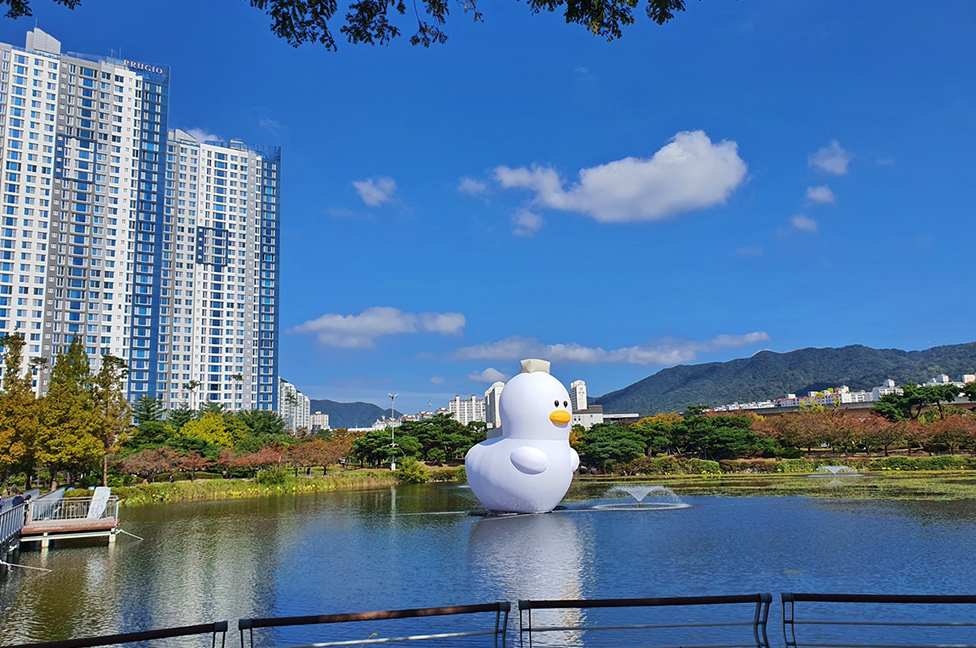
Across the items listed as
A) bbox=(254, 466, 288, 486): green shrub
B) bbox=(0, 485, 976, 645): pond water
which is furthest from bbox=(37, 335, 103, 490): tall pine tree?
bbox=(254, 466, 288, 486): green shrub

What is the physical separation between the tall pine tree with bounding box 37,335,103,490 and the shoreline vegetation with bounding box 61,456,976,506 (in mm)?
1798

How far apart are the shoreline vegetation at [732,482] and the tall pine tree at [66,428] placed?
5.90ft

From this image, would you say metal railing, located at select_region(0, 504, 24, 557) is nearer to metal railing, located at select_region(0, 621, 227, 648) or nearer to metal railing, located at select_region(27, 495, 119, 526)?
metal railing, located at select_region(27, 495, 119, 526)

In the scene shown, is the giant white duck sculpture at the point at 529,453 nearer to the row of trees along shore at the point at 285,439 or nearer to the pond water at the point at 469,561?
the pond water at the point at 469,561

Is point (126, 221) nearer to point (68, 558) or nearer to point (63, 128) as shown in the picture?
point (63, 128)

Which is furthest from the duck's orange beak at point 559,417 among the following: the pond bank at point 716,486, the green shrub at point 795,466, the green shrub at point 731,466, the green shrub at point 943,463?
the green shrub at point 943,463

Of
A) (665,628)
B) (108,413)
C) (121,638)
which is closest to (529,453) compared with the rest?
(665,628)

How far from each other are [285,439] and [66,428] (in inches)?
985

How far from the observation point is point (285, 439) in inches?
2154

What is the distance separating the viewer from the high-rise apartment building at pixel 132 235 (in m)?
83.6

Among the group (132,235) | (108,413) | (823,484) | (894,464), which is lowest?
(823,484)

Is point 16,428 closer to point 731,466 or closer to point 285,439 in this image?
point 285,439

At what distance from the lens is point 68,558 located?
18344 millimetres

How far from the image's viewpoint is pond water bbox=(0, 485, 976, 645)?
11.9 m
